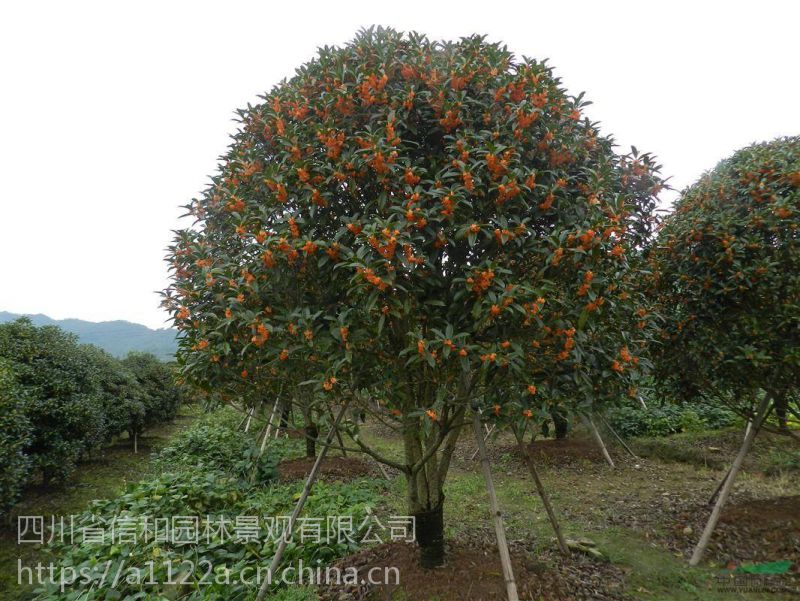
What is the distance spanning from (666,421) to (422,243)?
10.5 m

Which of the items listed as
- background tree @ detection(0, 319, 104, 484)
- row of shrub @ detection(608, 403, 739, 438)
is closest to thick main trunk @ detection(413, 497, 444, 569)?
background tree @ detection(0, 319, 104, 484)

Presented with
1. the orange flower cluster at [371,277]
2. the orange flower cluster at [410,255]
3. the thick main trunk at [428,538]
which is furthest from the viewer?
the thick main trunk at [428,538]

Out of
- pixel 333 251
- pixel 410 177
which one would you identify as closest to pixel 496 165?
pixel 410 177

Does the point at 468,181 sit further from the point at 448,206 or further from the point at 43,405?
the point at 43,405

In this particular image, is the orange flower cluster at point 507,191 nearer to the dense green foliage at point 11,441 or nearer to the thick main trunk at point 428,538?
the thick main trunk at point 428,538

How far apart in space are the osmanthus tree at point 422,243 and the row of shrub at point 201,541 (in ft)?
5.87

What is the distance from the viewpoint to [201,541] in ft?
17.6

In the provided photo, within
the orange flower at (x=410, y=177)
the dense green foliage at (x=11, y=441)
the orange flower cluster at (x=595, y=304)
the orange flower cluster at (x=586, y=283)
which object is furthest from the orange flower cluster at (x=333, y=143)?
the dense green foliage at (x=11, y=441)

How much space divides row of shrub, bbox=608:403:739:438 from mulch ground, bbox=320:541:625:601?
23.0 ft

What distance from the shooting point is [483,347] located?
10.4 ft

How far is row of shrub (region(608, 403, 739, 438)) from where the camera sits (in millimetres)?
11016

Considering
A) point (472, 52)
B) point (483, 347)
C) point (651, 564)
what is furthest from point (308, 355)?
point (651, 564)

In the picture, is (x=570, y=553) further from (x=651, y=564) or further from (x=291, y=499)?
(x=291, y=499)

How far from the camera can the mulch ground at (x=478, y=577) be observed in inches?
154
